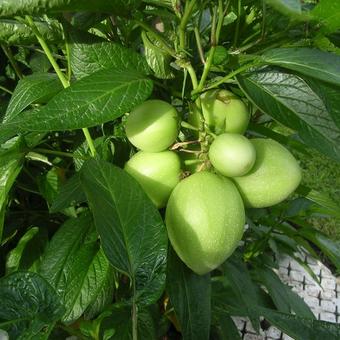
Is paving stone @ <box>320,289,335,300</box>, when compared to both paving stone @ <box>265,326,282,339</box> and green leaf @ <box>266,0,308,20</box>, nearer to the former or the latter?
paving stone @ <box>265,326,282,339</box>

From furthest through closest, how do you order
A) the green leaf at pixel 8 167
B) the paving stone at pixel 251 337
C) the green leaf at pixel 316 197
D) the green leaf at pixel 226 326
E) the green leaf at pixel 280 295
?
the paving stone at pixel 251 337 → the green leaf at pixel 280 295 → the green leaf at pixel 226 326 → the green leaf at pixel 316 197 → the green leaf at pixel 8 167

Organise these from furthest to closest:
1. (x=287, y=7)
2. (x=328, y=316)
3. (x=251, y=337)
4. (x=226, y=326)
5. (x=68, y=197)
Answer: (x=328, y=316) < (x=251, y=337) < (x=226, y=326) < (x=68, y=197) < (x=287, y=7)

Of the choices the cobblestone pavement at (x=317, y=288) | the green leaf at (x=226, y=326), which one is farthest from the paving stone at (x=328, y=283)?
the green leaf at (x=226, y=326)

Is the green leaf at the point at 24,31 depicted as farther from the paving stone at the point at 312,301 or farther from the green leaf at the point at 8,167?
the paving stone at the point at 312,301

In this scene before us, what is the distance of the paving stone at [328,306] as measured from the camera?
4.22ft

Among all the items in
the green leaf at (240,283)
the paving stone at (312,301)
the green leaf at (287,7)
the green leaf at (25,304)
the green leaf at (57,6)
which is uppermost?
the green leaf at (287,7)

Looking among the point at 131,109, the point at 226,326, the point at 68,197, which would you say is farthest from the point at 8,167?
the point at 226,326

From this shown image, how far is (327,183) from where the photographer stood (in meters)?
1.81

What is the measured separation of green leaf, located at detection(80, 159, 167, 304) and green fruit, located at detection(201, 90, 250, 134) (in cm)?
10

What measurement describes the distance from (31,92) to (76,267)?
0.63 ft

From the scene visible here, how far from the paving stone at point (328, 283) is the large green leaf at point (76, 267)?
1.00m

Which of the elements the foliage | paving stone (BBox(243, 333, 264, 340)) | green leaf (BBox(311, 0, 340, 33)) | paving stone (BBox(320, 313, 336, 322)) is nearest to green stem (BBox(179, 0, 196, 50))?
the foliage

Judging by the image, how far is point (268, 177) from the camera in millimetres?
423

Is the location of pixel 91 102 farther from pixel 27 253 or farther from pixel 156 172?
pixel 27 253
